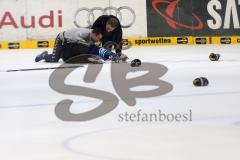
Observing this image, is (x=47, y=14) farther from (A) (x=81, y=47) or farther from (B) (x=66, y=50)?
(A) (x=81, y=47)

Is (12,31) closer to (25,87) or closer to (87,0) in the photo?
(87,0)

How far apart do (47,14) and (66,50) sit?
5.66m

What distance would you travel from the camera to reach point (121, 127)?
529cm

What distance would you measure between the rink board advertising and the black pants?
19.4ft

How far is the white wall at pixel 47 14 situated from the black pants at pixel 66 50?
514 centimetres

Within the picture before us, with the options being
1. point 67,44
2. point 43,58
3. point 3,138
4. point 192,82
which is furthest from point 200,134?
point 43,58

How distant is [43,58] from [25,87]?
4443mm

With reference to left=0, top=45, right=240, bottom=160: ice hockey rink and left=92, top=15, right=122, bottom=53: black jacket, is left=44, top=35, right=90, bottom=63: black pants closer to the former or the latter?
left=92, top=15, right=122, bottom=53: black jacket

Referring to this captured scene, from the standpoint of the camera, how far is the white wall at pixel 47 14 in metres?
17.6

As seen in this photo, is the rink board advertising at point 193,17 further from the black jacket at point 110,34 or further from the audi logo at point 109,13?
the black jacket at point 110,34

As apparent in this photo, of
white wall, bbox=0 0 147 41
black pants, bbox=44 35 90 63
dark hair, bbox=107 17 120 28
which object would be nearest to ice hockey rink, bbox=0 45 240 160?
dark hair, bbox=107 17 120 28

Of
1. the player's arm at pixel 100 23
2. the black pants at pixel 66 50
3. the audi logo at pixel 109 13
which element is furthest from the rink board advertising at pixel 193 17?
the player's arm at pixel 100 23

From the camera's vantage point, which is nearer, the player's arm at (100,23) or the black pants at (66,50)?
the player's arm at (100,23)

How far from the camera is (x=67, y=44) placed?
1216 cm
